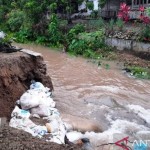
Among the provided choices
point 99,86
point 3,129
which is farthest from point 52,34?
point 3,129

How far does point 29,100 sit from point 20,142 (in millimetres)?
3027

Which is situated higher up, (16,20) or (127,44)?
(16,20)

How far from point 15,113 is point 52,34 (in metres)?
13.4

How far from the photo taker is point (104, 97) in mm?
9414

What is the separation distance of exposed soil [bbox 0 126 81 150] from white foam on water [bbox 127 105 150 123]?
4.37 m

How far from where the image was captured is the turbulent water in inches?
286

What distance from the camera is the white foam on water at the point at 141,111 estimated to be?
7.89m

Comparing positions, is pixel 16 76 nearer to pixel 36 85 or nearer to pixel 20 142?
pixel 36 85

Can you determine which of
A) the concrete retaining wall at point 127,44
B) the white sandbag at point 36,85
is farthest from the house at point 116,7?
the white sandbag at point 36,85

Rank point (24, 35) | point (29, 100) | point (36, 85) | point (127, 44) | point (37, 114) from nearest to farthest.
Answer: point (37, 114)
point (29, 100)
point (36, 85)
point (127, 44)
point (24, 35)

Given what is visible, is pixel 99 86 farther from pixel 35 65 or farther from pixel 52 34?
pixel 52 34

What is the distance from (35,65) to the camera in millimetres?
8281

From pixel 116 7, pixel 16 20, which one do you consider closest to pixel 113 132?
pixel 116 7

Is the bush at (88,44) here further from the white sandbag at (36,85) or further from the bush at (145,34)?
the white sandbag at (36,85)
